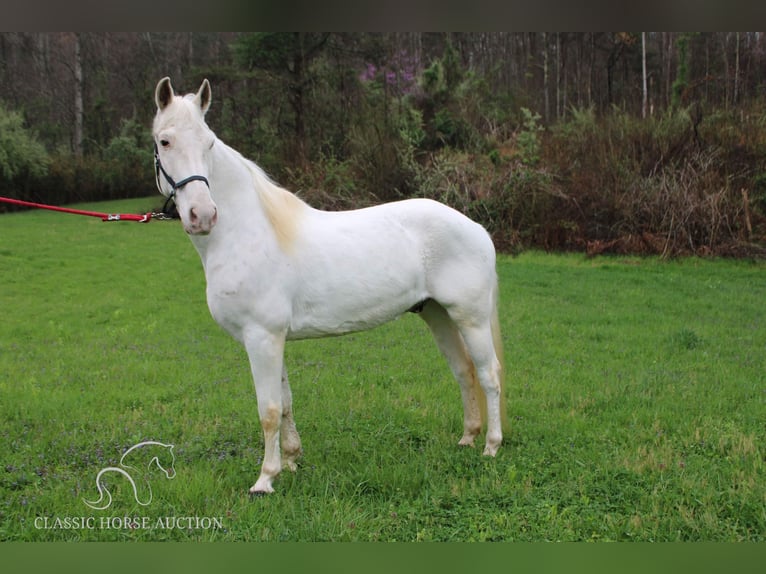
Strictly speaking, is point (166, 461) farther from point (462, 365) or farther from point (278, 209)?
point (462, 365)

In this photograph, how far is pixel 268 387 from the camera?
12.2ft

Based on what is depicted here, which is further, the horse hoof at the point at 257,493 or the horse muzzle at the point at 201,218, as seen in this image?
the horse hoof at the point at 257,493

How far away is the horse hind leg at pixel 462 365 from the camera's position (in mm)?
4582

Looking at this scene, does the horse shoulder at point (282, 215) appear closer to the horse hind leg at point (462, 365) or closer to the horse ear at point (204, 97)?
the horse ear at point (204, 97)

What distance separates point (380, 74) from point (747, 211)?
12.2 meters

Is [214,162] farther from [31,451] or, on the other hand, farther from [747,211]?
[747,211]

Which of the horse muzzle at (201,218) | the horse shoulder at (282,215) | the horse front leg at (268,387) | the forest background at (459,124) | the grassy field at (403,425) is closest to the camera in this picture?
the horse muzzle at (201,218)

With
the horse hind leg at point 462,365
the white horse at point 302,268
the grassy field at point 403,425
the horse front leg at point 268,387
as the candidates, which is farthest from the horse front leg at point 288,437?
the horse hind leg at point 462,365

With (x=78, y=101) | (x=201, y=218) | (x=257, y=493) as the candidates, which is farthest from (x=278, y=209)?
(x=78, y=101)

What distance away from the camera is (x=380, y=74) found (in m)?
20.2

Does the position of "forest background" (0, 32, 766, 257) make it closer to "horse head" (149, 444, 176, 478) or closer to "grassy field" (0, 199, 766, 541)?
"grassy field" (0, 199, 766, 541)

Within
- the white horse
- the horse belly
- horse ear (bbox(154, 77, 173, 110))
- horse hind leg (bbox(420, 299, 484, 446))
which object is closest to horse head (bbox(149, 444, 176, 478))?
the white horse

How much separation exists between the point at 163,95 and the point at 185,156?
1.22 feet

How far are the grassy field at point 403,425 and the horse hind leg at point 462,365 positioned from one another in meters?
0.21
